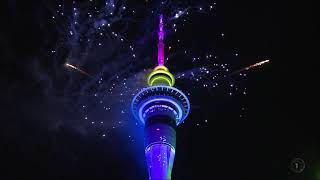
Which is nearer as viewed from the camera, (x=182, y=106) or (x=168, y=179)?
(x=168, y=179)

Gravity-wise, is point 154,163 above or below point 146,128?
below

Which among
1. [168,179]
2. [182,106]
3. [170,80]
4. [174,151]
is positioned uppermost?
[170,80]

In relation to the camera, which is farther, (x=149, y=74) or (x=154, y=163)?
(x=149, y=74)

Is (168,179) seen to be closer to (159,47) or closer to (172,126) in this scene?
(172,126)

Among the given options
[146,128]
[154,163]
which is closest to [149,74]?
[146,128]

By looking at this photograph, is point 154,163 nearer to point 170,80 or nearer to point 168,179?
point 168,179

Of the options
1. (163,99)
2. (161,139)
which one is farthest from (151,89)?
(161,139)
